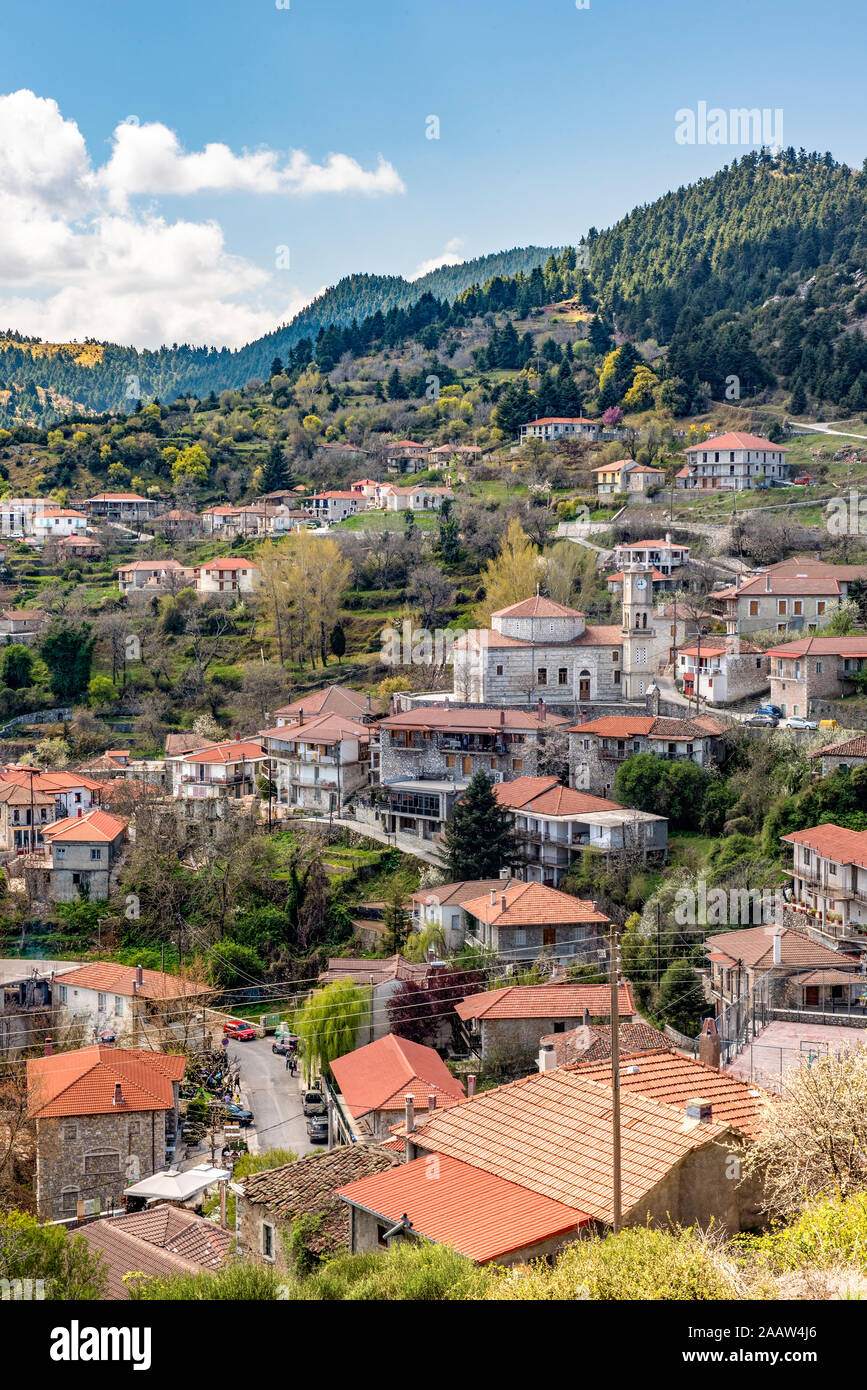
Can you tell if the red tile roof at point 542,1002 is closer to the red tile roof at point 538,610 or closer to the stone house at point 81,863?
the stone house at point 81,863

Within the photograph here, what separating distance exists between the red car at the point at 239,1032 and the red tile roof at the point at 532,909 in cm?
557

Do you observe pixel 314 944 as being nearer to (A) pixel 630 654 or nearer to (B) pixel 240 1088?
(B) pixel 240 1088

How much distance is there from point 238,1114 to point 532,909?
800 cm

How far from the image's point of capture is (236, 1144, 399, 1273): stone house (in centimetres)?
1526

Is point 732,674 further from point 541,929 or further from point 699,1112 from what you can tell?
point 699,1112

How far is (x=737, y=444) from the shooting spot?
62.8 meters

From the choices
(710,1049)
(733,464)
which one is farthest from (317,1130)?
(733,464)

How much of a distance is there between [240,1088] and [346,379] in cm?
8489

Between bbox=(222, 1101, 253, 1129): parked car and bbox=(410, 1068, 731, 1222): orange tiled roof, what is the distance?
342 inches

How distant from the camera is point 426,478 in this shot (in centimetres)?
7369

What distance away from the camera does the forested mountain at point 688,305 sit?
75625 millimetres

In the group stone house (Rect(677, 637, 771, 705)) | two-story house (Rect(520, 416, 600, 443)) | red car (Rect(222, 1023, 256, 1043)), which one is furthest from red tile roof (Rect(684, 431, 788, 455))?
red car (Rect(222, 1023, 256, 1043))
